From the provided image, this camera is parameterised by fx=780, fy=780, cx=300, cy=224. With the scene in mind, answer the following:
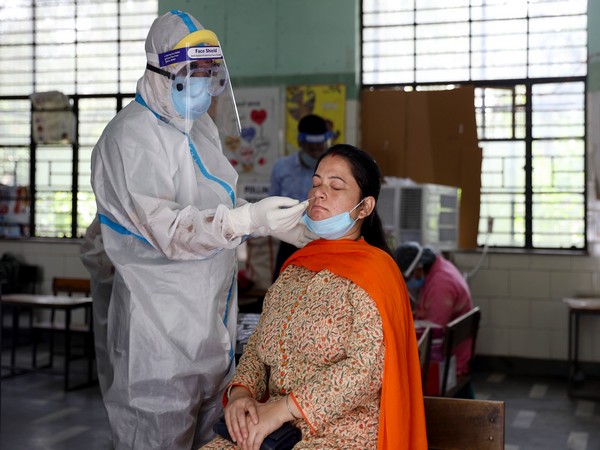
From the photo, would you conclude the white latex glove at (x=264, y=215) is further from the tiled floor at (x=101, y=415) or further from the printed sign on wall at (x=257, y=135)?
the printed sign on wall at (x=257, y=135)

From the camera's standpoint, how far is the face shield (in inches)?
81.4

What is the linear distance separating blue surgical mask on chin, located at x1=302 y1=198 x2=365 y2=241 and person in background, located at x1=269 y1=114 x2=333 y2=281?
229cm

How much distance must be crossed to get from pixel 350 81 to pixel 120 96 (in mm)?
2047

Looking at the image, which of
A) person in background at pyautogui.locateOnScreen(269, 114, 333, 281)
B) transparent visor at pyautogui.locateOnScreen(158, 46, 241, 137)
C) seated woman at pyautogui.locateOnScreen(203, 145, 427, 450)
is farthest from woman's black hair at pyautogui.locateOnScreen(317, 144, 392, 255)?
person in background at pyautogui.locateOnScreen(269, 114, 333, 281)

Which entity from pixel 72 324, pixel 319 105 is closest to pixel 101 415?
pixel 72 324

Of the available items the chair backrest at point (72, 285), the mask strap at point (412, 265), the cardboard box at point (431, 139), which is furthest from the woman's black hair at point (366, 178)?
the chair backrest at point (72, 285)

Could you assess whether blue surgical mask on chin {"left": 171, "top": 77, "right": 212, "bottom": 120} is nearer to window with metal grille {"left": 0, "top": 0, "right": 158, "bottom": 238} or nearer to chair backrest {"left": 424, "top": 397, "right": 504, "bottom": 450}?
chair backrest {"left": 424, "top": 397, "right": 504, "bottom": 450}

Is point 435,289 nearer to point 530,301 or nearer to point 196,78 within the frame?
point 530,301

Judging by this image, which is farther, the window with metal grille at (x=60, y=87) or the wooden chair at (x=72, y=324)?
the window with metal grille at (x=60, y=87)

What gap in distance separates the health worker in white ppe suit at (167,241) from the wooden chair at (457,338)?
1.19 m

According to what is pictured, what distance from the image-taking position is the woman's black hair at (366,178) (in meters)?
2.04

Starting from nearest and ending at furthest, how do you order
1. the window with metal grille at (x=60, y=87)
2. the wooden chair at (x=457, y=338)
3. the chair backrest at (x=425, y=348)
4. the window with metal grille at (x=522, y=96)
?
the chair backrest at (x=425, y=348) < the wooden chair at (x=457, y=338) < the window with metal grille at (x=522, y=96) < the window with metal grille at (x=60, y=87)

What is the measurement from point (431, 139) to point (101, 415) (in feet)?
10.0

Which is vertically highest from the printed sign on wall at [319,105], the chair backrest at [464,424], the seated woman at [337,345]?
the printed sign on wall at [319,105]
